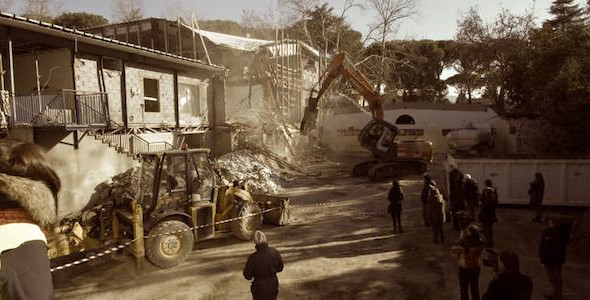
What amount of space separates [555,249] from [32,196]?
7.08 meters

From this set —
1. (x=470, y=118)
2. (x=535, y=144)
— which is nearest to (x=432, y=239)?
Result: (x=535, y=144)

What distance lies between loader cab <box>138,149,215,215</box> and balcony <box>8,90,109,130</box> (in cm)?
453

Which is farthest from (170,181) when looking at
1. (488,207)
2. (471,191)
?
(471,191)

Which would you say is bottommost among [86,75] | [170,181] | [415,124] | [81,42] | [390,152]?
[390,152]

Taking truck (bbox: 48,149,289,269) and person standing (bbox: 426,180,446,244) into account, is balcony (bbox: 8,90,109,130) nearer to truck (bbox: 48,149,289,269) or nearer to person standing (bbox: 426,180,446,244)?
truck (bbox: 48,149,289,269)

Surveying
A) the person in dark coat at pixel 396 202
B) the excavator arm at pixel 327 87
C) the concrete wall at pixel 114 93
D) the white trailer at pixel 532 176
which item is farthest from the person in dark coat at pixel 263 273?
the excavator arm at pixel 327 87

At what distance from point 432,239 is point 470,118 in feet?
79.8

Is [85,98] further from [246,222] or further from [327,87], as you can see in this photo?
[327,87]

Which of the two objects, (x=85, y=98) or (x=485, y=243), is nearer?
(x=485, y=243)

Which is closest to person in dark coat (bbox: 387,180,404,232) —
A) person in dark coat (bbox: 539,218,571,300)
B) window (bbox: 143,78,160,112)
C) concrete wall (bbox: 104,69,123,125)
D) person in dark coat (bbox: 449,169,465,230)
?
person in dark coat (bbox: 449,169,465,230)

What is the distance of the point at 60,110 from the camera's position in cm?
1292

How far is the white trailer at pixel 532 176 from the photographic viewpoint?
1255 cm

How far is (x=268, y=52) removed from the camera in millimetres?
27672

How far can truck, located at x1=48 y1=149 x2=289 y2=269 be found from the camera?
796 cm
